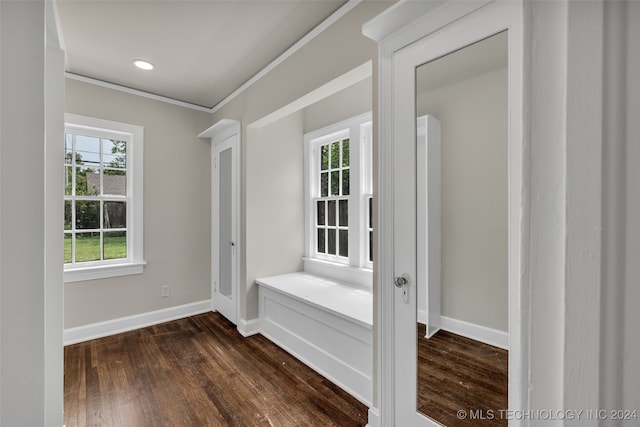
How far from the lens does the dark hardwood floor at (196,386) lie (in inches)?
73.0

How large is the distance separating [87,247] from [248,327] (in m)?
1.81

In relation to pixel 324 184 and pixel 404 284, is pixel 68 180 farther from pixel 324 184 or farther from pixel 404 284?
pixel 404 284

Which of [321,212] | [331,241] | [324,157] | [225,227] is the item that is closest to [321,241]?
[331,241]

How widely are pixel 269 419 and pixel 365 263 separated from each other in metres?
1.55

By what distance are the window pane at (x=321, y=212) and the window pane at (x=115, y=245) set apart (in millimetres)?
2124

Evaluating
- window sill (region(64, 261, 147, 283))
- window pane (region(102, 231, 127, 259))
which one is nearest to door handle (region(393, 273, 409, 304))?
window sill (region(64, 261, 147, 283))

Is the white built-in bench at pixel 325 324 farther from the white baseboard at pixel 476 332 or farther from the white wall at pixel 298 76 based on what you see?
the white baseboard at pixel 476 332

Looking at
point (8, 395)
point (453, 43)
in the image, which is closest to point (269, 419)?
point (8, 395)

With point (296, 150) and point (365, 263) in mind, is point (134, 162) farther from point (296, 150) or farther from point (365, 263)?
point (365, 263)

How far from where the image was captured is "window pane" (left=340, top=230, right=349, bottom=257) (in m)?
3.14

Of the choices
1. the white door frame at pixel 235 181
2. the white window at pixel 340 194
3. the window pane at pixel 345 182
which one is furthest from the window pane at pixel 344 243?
the white door frame at pixel 235 181

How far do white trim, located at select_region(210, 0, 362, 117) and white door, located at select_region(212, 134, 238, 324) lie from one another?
502 millimetres

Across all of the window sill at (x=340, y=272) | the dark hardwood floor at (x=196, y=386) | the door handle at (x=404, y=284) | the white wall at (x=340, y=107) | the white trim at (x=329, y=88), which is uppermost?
the white wall at (x=340, y=107)

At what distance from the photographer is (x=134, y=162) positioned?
10.7 feet
